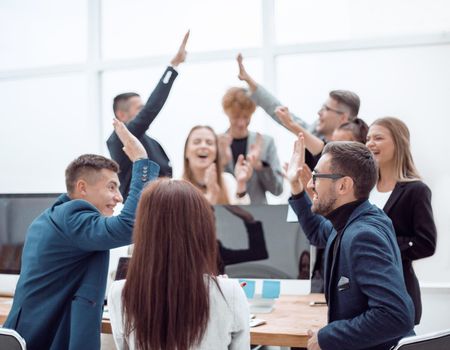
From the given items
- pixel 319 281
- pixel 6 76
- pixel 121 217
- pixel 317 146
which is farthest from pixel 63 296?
pixel 6 76

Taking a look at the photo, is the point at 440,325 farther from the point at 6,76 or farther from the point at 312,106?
the point at 6,76

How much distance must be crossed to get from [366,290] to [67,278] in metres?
1.17

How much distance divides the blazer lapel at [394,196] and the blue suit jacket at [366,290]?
33.9 inches

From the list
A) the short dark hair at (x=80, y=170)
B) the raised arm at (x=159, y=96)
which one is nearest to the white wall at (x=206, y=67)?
the raised arm at (x=159, y=96)

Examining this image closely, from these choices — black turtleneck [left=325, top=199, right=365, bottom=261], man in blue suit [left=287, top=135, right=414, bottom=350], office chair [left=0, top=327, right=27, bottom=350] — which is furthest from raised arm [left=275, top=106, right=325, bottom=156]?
office chair [left=0, top=327, right=27, bottom=350]

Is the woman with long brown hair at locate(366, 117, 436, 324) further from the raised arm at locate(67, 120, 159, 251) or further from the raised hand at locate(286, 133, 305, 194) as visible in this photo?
the raised arm at locate(67, 120, 159, 251)

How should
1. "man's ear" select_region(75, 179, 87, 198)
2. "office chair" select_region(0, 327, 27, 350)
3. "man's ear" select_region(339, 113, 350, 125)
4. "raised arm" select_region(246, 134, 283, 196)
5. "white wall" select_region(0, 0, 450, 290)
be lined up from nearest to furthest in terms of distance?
"office chair" select_region(0, 327, 27, 350) < "man's ear" select_region(75, 179, 87, 198) < "man's ear" select_region(339, 113, 350, 125) < "white wall" select_region(0, 0, 450, 290) < "raised arm" select_region(246, 134, 283, 196)

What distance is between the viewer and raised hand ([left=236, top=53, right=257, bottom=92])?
12.2ft

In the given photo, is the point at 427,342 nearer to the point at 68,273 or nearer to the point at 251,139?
the point at 68,273

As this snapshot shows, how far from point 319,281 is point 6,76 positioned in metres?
3.56

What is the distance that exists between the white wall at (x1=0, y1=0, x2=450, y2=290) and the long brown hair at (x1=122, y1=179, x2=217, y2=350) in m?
2.75

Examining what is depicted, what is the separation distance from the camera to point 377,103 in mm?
4113

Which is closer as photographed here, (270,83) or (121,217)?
(121,217)

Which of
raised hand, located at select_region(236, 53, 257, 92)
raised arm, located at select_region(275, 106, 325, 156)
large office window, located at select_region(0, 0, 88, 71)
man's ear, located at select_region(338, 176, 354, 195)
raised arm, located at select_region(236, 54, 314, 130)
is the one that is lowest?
man's ear, located at select_region(338, 176, 354, 195)
